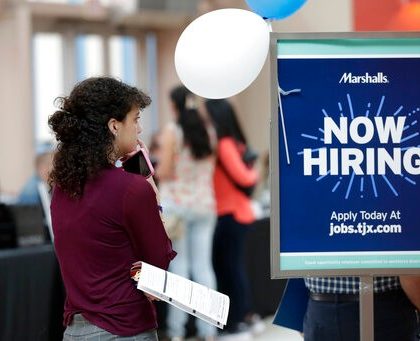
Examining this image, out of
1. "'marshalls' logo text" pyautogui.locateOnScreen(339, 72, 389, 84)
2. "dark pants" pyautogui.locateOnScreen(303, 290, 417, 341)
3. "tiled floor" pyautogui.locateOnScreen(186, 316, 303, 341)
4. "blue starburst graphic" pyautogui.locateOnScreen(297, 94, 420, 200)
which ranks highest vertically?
"'marshalls' logo text" pyautogui.locateOnScreen(339, 72, 389, 84)

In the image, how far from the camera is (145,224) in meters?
2.04

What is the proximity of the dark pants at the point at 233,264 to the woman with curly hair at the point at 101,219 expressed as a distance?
118 inches

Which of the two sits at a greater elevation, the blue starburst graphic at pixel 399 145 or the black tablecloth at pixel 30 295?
the blue starburst graphic at pixel 399 145

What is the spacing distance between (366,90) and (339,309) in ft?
2.00

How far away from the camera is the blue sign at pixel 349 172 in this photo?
197cm

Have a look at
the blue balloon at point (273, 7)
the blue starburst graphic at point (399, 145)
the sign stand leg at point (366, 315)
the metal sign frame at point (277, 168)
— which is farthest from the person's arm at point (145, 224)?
the blue balloon at point (273, 7)

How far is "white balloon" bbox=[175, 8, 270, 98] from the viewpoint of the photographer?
6.96 feet

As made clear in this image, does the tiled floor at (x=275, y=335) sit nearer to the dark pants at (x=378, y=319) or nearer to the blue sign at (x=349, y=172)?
the dark pants at (x=378, y=319)

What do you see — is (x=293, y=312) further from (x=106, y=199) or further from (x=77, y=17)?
(x=77, y=17)

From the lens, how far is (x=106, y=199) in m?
2.03

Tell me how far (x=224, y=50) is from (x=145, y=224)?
508 millimetres

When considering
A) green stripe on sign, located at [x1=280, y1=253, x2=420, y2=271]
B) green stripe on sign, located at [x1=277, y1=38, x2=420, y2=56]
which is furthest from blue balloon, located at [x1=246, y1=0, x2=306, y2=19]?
green stripe on sign, located at [x1=280, y1=253, x2=420, y2=271]

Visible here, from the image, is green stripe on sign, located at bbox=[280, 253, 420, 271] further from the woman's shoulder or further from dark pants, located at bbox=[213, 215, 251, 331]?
dark pants, located at bbox=[213, 215, 251, 331]

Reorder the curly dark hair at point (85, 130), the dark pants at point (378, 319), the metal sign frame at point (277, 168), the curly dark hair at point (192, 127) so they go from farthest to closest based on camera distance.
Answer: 1. the curly dark hair at point (192, 127)
2. the dark pants at point (378, 319)
3. the curly dark hair at point (85, 130)
4. the metal sign frame at point (277, 168)
